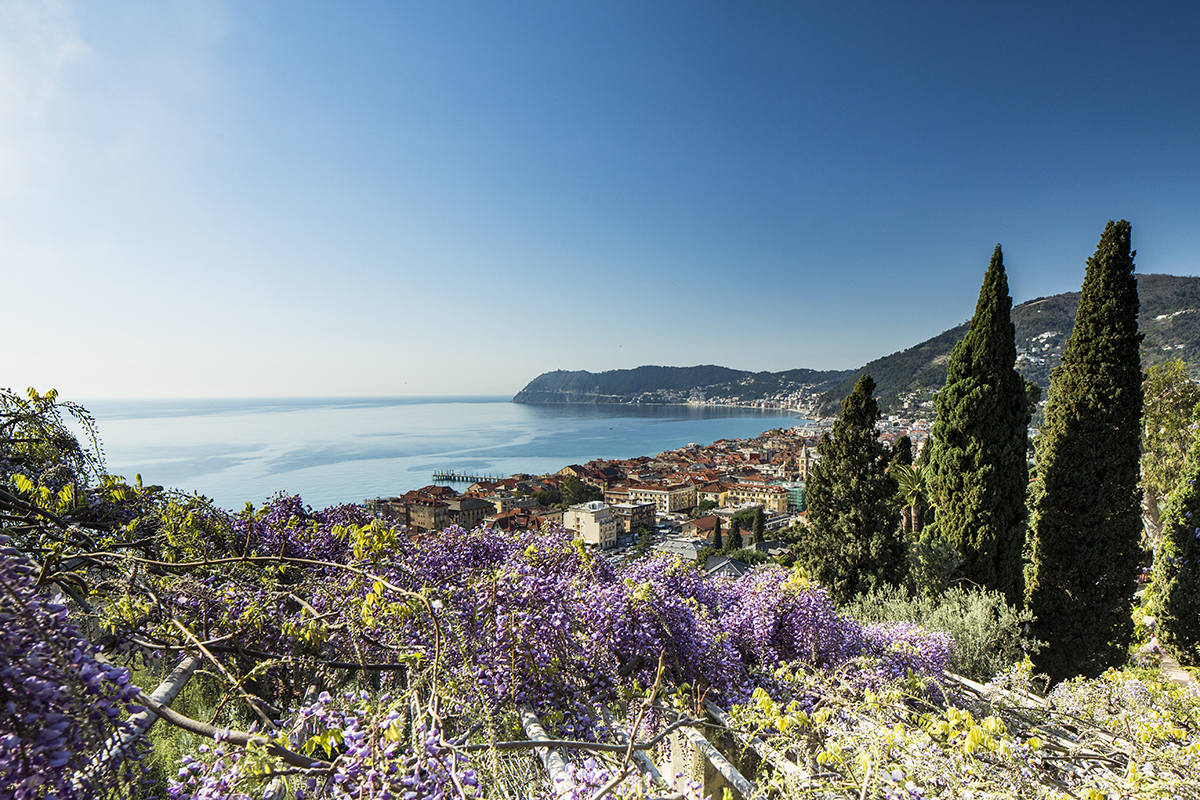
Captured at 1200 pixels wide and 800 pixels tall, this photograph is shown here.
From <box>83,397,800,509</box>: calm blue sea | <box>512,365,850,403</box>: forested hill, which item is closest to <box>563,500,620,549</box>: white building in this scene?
<box>83,397,800,509</box>: calm blue sea

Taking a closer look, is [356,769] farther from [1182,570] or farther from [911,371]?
[911,371]

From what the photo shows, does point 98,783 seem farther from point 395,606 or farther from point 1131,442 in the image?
point 1131,442

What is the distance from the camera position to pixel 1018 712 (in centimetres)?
287

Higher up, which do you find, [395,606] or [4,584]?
[4,584]

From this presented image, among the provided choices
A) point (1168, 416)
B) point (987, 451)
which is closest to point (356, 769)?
point (987, 451)

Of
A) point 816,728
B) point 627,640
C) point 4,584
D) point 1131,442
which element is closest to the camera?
point 4,584

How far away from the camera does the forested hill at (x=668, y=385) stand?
16762 cm

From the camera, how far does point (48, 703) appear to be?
0.82m

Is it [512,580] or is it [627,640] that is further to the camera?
[627,640]

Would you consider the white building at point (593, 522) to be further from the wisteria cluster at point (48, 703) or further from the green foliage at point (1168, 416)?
the wisteria cluster at point (48, 703)

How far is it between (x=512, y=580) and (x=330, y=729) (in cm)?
138

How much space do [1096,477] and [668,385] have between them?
541ft

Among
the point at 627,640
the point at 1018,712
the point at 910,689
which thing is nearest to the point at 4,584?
the point at 627,640

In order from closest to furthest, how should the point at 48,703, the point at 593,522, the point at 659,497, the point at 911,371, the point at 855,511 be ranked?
the point at 48,703, the point at 855,511, the point at 593,522, the point at 659,497, the point at 911,371
